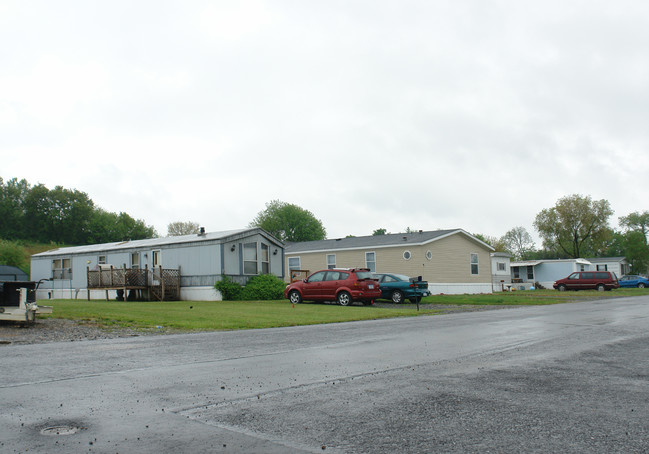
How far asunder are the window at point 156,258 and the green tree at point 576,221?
2179 inches

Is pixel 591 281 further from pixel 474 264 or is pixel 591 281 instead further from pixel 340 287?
pixel 340 287

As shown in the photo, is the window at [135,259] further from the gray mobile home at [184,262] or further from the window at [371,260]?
the window at [371,260]

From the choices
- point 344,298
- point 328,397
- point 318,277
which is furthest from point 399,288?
point 328,397

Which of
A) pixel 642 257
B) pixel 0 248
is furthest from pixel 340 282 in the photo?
pixel 642 257

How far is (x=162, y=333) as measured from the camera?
43.0 feet

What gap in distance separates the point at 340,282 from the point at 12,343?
1563 centimetres

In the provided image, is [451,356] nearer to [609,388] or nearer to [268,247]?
[609,388]

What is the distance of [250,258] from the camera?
3322 centimetres

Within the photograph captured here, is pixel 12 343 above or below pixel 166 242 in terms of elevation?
below

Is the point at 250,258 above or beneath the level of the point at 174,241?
beneath

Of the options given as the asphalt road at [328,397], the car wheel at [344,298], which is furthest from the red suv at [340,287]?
the asphalt road at [328,397]

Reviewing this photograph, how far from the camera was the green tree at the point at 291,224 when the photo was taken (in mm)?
86375

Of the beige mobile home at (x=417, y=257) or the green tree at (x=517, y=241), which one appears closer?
the beige mobile home at (x=417, y=257)

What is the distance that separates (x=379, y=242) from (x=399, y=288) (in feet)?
41.0
